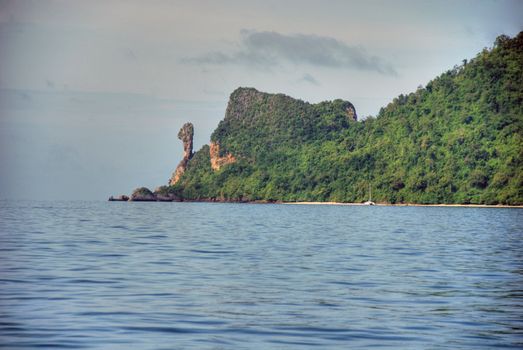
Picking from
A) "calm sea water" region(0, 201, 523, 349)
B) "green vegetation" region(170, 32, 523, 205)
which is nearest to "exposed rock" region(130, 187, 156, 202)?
"green vegetation" region(170, 32, 523, 205)

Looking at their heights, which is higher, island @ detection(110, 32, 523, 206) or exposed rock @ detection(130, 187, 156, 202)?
island @ detection(110, 32, 523, 206)

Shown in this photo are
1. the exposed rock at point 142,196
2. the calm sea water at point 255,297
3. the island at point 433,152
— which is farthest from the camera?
the exposed rock at point 142,196

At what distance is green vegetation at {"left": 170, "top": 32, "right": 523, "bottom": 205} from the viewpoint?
13712 cm

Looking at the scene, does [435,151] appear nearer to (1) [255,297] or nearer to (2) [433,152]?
(2) [433,152]

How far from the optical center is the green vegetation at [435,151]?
13712 centimetres

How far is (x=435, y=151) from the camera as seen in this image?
5950 inches

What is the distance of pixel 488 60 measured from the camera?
160 metres

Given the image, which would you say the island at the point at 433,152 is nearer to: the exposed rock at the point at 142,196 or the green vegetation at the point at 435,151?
the green vegetation at the point at 435,151

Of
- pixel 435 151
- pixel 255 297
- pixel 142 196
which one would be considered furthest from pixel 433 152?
pixel 255 297

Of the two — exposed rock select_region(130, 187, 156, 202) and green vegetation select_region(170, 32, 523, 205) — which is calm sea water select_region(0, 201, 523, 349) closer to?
green vegetation select_region(170, 32, 523, 205)

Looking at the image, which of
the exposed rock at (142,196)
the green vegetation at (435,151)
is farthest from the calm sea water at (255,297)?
the exposed rock at (142,196)

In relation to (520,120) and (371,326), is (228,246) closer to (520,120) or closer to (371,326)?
(371,326)

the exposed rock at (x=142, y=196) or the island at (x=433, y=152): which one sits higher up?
the island at (x=433, y=152)

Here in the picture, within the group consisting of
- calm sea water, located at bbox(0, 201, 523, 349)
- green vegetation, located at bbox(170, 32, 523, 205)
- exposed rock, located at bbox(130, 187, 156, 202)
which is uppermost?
green vegetation, located at bbox(170, 32, 523, 205)
